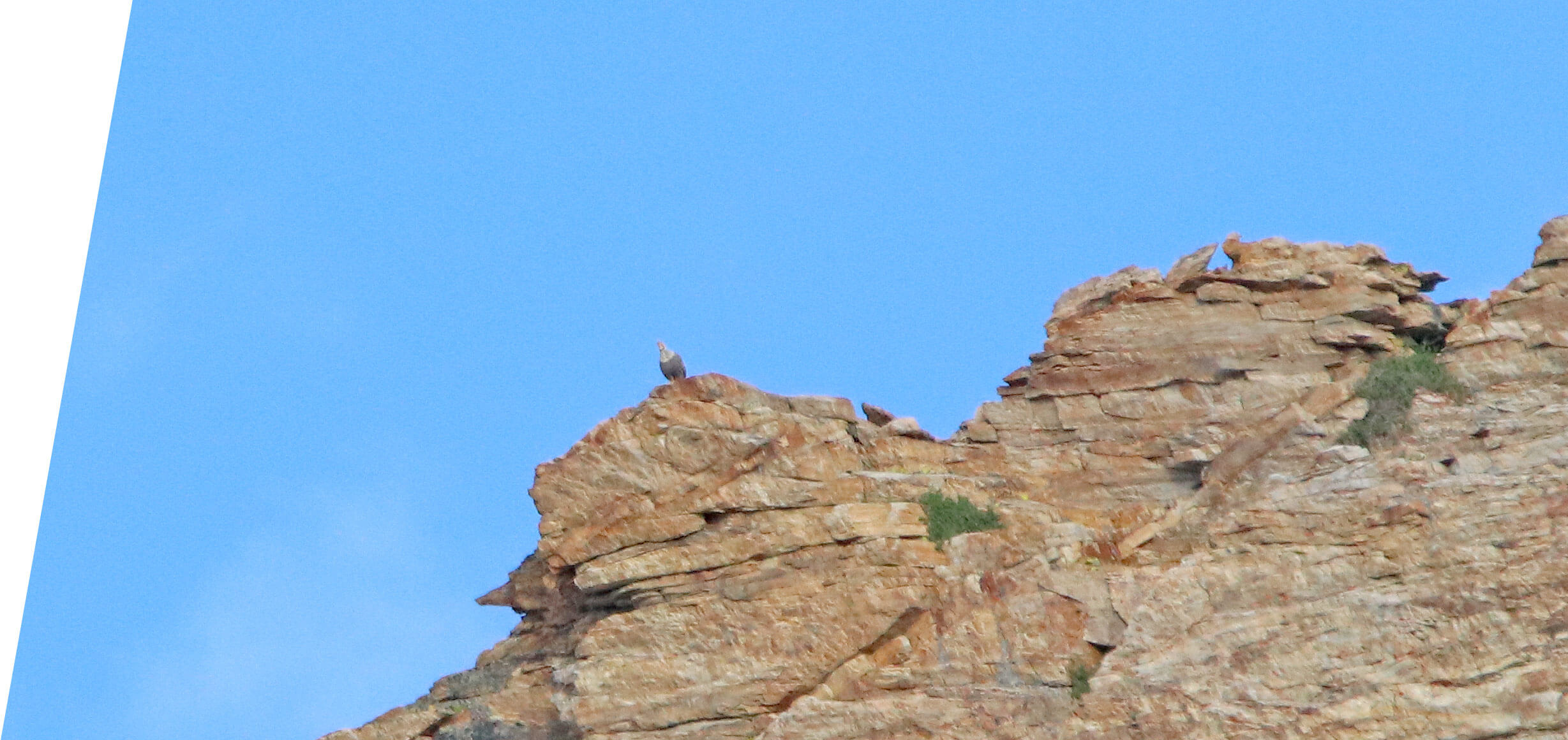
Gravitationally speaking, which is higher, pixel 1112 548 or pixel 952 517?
pixel 952 517

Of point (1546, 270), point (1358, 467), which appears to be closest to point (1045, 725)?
point (1358, 467)

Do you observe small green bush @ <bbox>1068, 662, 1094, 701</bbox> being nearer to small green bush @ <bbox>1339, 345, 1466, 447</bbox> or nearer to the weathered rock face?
the weathered rock face

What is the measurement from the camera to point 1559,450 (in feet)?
95.5

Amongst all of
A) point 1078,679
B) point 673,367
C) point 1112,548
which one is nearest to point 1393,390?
point 1112,548

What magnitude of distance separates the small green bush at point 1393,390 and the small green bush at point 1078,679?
22.2ft

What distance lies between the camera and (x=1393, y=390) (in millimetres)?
31484

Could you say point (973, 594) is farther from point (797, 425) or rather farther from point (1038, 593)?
point (797, 425)

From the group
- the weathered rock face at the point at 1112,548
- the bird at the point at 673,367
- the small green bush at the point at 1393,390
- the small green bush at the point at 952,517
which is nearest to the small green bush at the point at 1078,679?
the weathered rock face at the point at 1112,548

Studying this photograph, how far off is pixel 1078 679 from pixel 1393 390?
27.6ft

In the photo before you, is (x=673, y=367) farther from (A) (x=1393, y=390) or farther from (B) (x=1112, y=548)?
(A) (x=1393, y=390)

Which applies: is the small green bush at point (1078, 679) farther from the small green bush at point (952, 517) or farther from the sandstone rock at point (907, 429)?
the sandstone rock at point (907, 429)

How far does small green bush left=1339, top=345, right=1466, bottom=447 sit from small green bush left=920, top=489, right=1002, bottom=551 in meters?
6.40

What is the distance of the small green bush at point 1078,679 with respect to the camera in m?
27.9

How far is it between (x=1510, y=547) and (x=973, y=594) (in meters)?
8.56
